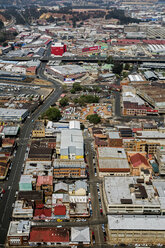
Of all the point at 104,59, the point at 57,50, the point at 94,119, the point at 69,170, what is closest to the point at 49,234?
the point at 69,170

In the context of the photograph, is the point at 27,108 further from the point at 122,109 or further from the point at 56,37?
the point at 56,37

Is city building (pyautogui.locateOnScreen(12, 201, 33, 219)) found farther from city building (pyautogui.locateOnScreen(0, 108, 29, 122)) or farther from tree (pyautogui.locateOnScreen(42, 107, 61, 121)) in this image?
tree (pyautogui.locateOnScreen(42, 107, 61, 121))

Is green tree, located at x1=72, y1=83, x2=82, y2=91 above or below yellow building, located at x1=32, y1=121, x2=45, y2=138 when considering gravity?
above

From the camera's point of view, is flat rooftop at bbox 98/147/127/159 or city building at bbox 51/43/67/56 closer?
flat rooftop at bbox 98/147/127/159

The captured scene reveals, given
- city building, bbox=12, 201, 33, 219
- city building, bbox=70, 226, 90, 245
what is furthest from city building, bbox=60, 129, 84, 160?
city building, bbox=70, 226, 90, 245

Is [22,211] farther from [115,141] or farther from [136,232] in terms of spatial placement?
[115,141]

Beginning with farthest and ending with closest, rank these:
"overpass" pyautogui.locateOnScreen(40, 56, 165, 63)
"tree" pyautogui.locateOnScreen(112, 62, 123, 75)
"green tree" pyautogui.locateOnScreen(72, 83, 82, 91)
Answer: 1. "overpass" pyautogui.locateOnScreen(40, 56, 165, 63)
2. "tree" pyautogui.locateOnScreen(112, 62, 123, 75)
3. "green tree" pyautogui.locateOnScreen(72, 83, 82, 91)

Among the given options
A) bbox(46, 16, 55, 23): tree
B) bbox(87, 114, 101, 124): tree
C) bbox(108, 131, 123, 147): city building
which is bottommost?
bbox(108, 131, 123, 147): city building

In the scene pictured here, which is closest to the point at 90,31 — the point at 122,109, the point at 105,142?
the point at 122,109

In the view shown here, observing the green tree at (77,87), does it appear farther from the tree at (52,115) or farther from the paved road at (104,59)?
the paved road at (104,59)

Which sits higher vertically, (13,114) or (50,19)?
(50,19)

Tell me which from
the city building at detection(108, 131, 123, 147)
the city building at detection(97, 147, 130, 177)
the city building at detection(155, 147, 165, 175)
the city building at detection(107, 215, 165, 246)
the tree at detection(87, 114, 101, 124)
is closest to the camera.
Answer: the city building at detection(107, 215, 165, 246)
